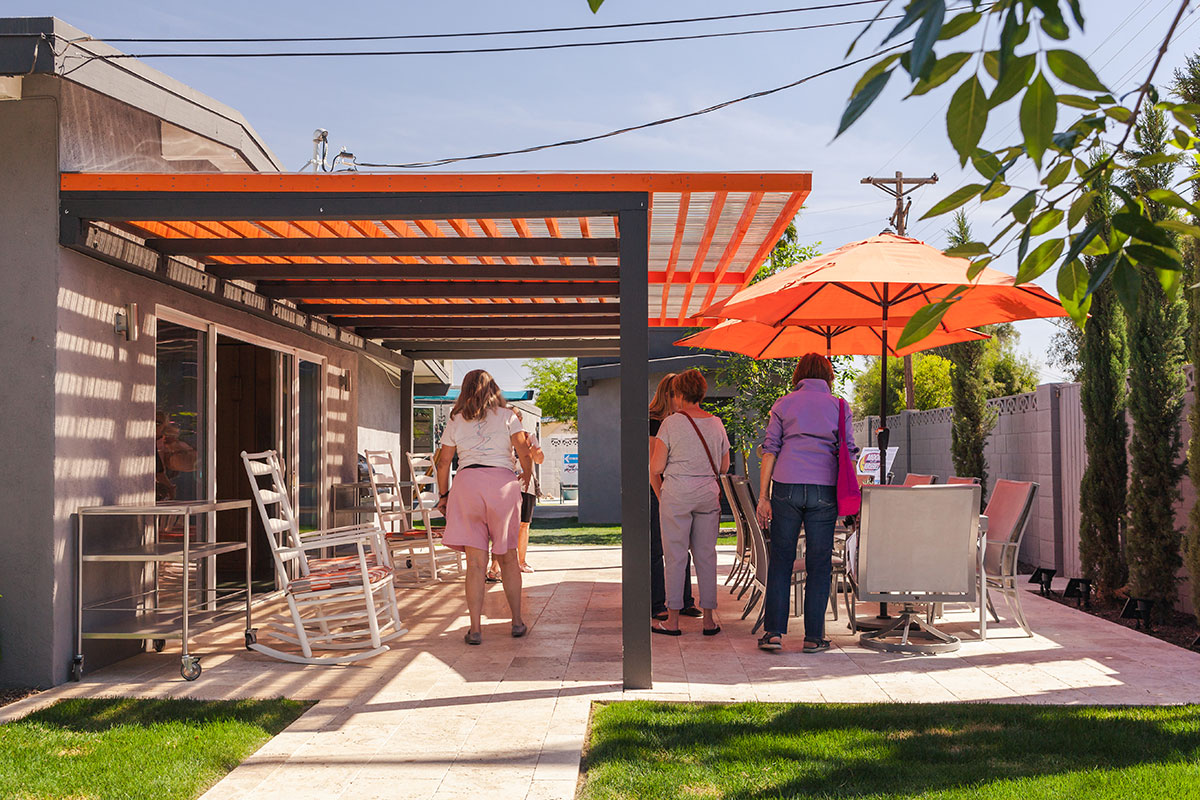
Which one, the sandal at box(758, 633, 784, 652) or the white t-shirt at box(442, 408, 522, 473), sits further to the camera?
the white t-shirt at box(442, 408, 522, 473)

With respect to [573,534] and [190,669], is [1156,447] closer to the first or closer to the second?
[190,669]

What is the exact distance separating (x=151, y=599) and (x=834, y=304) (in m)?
4.73

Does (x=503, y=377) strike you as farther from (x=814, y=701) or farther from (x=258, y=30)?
(x=814, y=701)

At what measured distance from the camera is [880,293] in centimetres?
695

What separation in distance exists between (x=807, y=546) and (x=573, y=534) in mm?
9807

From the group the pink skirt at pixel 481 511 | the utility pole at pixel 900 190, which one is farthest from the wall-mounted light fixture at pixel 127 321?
the utility pole at pixel 900 190

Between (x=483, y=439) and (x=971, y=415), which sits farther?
(x=971, y=415)

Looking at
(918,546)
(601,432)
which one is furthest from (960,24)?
(601,432)

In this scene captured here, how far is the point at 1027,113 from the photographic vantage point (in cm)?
99

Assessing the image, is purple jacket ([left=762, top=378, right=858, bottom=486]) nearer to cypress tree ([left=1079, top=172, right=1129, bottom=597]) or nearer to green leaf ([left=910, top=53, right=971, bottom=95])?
cypress tree ([left=1079, top=172, right=1129, bottom=597])

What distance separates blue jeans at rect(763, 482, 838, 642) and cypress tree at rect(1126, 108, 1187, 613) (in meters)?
2.62

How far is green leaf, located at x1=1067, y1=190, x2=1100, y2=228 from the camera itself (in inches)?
46.4

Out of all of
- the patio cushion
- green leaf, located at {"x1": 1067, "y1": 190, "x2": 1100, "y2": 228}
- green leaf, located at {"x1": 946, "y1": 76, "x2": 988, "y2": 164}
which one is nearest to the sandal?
the patio cushion

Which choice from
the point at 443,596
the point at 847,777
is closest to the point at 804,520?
the point at 847,777
